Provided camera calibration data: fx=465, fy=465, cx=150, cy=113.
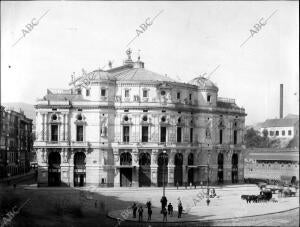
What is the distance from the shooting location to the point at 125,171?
52.5 meters

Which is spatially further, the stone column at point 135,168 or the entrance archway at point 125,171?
the entrance archway at point 125,171

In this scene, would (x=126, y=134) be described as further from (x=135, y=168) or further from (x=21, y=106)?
(x=21, y=106)

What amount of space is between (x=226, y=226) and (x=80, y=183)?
2461cm

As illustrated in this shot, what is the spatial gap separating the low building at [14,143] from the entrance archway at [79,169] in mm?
15099

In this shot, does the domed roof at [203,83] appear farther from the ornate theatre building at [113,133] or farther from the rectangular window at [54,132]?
the rectangular window at [54,132]

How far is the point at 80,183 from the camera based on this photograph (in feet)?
170

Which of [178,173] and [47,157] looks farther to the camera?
[178,173]

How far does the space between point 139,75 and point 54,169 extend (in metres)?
15.3

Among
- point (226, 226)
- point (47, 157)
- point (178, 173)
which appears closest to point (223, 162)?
point (178, 173)

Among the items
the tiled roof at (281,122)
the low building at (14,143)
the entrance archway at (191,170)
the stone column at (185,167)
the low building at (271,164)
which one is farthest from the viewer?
the tiled roof at (281,122)

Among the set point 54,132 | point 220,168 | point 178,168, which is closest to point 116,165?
point 178,168

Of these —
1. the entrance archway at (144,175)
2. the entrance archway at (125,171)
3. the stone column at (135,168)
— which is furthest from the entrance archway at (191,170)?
the entrance archway at (125,171)

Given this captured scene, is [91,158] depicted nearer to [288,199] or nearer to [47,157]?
[47,157]

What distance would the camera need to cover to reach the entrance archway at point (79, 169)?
2036 inches
